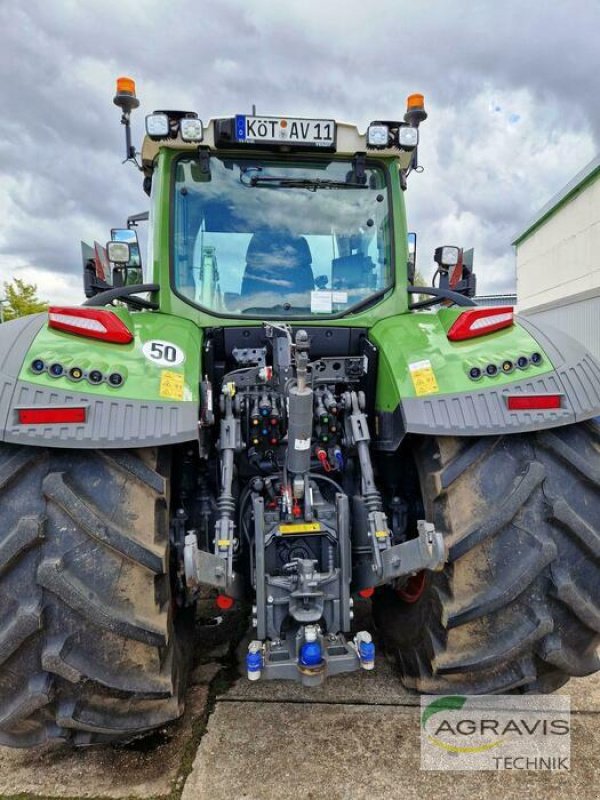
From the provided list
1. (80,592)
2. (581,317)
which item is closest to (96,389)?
(80,592)

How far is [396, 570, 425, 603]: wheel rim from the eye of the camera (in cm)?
237

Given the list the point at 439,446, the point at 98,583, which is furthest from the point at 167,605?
the point at 439,446

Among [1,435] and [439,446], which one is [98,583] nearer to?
[1,435]

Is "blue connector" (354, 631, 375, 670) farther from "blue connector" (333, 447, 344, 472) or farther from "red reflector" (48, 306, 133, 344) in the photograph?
"red reflector" (48, 306, 133, 344)

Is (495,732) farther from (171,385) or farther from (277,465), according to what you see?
(171,385)

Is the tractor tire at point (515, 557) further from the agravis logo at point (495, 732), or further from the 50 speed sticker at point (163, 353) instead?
the 50 speed sticker at point (163, 353)

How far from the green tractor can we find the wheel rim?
0.07 ft

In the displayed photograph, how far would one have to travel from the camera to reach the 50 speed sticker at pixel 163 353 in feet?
6.63

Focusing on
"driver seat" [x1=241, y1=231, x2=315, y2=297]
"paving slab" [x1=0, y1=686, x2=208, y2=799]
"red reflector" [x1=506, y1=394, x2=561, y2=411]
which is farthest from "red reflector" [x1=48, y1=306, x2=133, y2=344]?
"paving slab" [x1=0, y1=686, x2=208, y2=799]

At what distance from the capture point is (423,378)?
6.75 feet

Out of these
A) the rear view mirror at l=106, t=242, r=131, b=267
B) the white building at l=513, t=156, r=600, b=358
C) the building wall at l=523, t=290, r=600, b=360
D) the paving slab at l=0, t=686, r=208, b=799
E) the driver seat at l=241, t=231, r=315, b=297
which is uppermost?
the white building at l=513, t=156, r=600, b=358

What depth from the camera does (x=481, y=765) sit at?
2035 mm

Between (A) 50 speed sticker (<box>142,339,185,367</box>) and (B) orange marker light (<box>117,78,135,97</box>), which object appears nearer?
(A) 50 speed sticker (<box>142,339,185,367</box>)

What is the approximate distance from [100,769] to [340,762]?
0.94m
